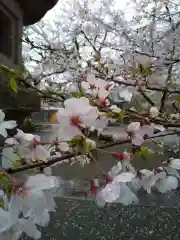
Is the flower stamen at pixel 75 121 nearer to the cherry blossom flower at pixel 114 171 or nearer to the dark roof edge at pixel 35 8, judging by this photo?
the cherry blossom flower at pixel 114 171

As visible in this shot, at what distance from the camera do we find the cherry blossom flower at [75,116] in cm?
41

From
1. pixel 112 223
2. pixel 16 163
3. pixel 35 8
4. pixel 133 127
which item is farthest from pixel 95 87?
pixel 35 8

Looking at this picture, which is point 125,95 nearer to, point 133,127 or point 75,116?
point 133,127

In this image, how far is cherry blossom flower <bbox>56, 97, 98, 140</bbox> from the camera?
41 centimetres

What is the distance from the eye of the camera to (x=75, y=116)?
41 centimetres

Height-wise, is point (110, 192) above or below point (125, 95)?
below

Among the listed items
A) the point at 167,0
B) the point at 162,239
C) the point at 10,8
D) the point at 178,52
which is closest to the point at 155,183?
the point at 162,239

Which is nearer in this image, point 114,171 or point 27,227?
point 27,227

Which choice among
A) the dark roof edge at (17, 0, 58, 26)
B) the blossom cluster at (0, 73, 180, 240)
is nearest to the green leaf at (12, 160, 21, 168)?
the blossom cluster at (0, 73, 180, 240)

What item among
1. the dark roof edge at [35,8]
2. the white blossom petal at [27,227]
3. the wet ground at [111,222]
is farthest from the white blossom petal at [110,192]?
the dark roof edge at [35,8]

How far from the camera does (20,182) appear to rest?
1.12ft

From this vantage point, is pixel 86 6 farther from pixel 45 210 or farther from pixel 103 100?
pixel 45 210

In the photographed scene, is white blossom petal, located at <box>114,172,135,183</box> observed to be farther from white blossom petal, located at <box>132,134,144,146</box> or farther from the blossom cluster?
white blossom petal, located at <box>132,134,144,146</box>

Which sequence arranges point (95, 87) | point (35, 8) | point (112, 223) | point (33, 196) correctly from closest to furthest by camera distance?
point (33, 196) → point (95, 87) → point (112, 223) → point (35, 8)
